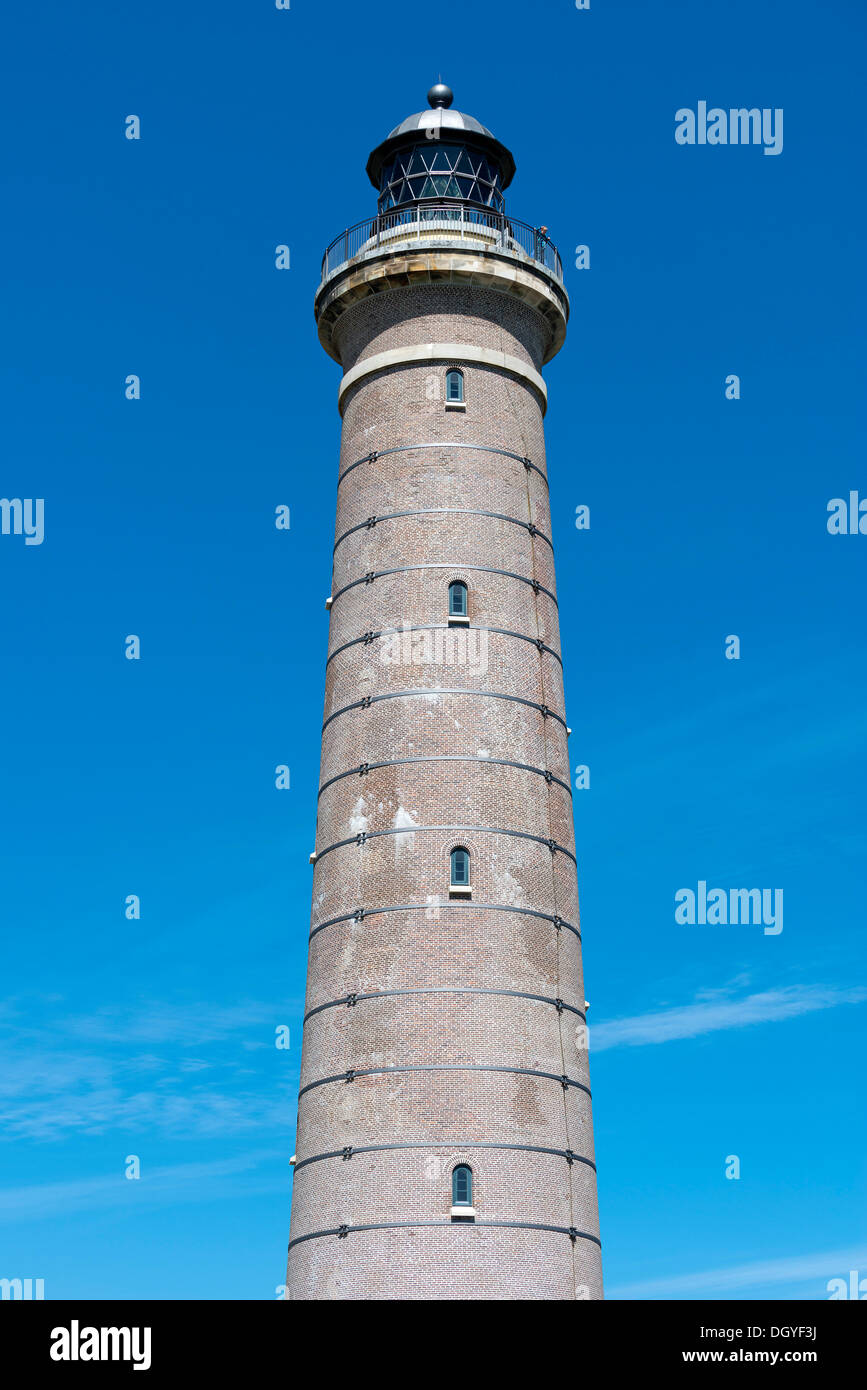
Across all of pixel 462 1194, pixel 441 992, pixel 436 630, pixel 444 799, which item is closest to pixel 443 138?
pixel 436 630

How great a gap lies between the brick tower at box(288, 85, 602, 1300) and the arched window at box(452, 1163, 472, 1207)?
0.12ft

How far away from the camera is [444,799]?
3086cm

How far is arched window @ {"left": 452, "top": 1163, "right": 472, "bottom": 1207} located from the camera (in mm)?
28078

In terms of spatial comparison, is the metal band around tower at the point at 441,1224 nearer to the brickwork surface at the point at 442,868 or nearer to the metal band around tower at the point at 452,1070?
the brickwork surface at the point at 442,868

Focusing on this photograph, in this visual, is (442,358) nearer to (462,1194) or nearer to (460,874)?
(460,874)

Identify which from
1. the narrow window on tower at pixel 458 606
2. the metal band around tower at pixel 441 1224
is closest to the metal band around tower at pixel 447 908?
the metal band around tower at pixel 441 1224

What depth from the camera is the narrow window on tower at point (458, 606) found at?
32.2m

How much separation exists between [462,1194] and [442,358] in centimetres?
1680

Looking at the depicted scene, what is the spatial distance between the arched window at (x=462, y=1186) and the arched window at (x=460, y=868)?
5031mm
